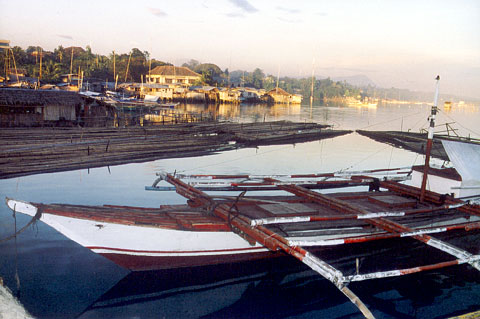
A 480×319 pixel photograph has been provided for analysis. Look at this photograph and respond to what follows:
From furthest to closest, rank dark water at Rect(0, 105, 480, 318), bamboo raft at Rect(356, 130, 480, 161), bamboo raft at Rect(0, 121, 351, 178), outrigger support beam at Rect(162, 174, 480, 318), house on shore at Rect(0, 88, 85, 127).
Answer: bamboo raft at Rect(356, 130, 480, 161) < house on shore at Rect(0, 88, 85, 127) < bamboo raft at Rect(0, 121, 351, 178) < dark water at Rect(0, 105, 480, 318) < outrigger support beam at Rect(162, 174, 480, 318)

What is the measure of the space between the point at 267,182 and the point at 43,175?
1108 centimetres

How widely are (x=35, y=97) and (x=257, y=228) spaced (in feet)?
82.2

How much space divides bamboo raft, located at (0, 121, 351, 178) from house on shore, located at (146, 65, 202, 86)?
54155 millimetres

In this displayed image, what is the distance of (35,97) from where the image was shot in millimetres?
26422

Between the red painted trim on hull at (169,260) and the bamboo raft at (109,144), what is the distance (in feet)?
32.2

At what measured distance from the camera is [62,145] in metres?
19.5

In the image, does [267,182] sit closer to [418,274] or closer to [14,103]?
[418,274]

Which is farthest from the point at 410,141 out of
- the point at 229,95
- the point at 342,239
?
the point at 229,95

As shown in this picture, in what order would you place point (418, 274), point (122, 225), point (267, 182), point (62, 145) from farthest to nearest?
point (62, 145) → point (267, 182) → point (418, 274) → point (122, 225)

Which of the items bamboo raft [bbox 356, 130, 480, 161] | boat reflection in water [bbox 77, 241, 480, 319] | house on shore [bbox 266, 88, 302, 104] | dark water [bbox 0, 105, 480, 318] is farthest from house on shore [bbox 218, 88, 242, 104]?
boat reflection in water [bbox 77, 241, 480, 319]

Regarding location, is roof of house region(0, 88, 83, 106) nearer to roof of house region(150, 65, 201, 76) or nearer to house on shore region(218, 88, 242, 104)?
roof of house region(150, 65, 201, 76)

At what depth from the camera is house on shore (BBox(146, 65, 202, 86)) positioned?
8488cm

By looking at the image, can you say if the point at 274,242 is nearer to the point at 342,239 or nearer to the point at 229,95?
the point at 342,239

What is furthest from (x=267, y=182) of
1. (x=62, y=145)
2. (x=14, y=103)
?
(x=14, y=103)
